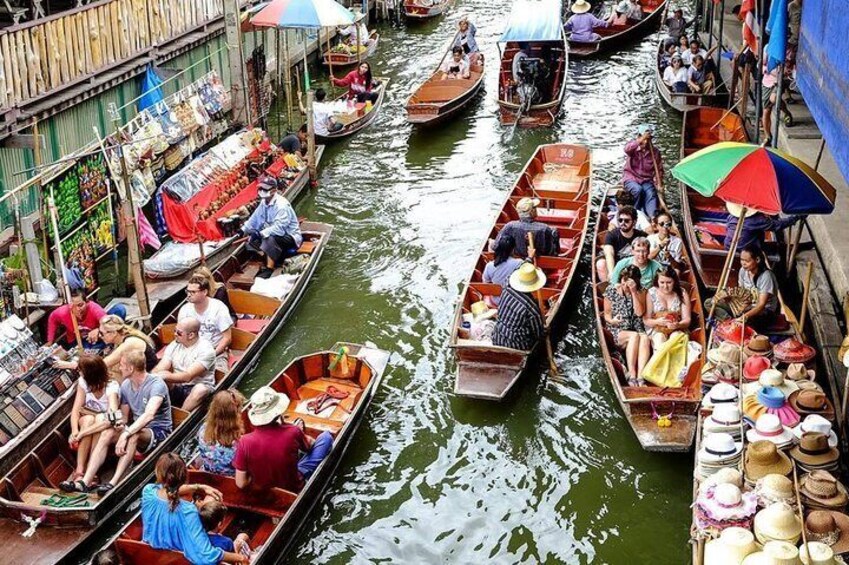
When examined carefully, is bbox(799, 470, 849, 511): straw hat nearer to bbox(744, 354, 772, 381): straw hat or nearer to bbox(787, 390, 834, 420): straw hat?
bbox(787, 390, 834, 420): straw hat

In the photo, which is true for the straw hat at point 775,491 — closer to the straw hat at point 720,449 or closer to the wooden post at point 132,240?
the straw hat at point 720,449

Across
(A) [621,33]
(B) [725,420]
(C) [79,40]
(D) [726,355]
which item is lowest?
(B) [725,420]

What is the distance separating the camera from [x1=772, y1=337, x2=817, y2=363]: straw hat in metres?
8.88

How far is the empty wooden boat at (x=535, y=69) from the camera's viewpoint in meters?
19.2

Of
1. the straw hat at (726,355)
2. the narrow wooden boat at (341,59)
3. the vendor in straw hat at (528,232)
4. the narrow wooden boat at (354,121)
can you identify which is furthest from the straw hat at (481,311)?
the narrow wooden boat at (341,59)

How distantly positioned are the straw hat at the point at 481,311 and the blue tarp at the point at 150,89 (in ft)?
21.6

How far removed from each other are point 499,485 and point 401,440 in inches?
49.6

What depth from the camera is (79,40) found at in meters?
13.2

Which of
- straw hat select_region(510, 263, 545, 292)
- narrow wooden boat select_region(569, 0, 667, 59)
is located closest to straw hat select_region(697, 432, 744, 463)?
straw hat select_region(510, 263, 545, 292)

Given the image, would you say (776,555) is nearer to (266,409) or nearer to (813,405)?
(813,405)

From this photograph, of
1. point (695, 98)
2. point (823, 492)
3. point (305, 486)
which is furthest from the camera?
point (695, 98)

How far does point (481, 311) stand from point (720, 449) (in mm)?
3939

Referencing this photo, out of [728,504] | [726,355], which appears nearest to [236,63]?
[726,355]

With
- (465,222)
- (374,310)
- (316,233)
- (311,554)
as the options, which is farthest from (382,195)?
(311,554)
